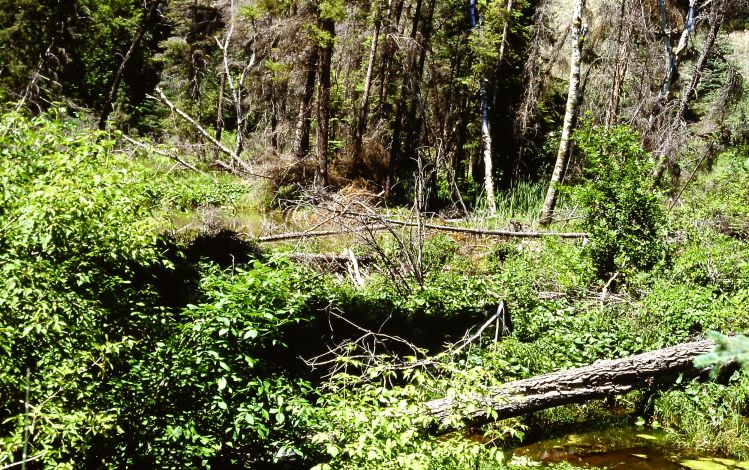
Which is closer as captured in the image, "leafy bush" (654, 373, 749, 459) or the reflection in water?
the reflection in water

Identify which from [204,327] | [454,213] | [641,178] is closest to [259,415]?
[204,327]

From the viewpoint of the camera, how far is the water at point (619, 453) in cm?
691

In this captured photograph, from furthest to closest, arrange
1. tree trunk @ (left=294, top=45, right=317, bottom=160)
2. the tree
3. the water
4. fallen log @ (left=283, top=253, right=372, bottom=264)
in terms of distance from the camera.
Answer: tree trunk @ (left=294, top=45, right=317, bottom=160) → the tree → fallen log @ (left=283, top=253, right=372, bottom=264) → the water

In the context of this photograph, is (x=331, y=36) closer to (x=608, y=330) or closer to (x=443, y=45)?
(x=443, y=45)

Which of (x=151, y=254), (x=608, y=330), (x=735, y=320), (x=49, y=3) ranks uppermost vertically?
(x=49, y=3)

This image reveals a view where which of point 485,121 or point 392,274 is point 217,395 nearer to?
point 392,274

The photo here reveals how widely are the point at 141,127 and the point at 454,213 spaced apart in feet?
70.0

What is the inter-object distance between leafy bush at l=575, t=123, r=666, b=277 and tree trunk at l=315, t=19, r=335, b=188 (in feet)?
28.6

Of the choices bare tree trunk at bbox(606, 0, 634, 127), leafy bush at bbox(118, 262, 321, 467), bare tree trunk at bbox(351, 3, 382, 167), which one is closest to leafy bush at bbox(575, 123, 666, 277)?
leafy bush at bbox(118, 262, 321, 467)

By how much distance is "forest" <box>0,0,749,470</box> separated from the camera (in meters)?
4.42

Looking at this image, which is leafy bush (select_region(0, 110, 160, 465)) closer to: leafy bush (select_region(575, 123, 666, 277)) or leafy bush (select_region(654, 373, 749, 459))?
leafy bush (select_region(654, 373, 749, 459))

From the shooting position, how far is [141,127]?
1212 inches

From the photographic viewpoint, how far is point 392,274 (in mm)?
10469

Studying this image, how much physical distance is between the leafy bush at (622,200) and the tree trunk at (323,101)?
8705 mm
